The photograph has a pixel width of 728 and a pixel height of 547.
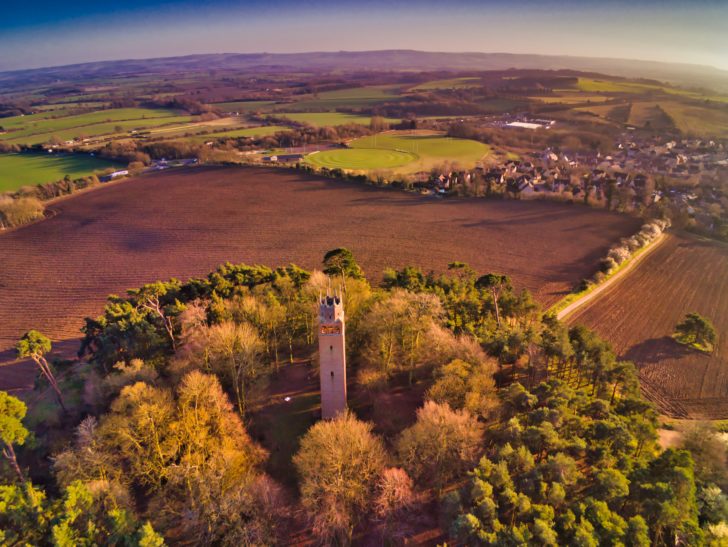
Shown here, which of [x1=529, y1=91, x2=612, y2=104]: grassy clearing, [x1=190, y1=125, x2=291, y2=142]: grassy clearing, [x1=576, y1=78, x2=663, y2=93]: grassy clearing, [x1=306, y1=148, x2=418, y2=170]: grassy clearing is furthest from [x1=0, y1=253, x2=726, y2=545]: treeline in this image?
[x1=576, y1=78, x2=663, y2=93]: grassy clearing

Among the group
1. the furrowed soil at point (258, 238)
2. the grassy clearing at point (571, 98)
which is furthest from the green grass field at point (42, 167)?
the grassy clearing at point (571, 98)

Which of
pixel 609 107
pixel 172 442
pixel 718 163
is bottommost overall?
pixel 172 442

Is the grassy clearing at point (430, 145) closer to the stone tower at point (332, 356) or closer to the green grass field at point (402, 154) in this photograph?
the green grass field at point (402, 154)

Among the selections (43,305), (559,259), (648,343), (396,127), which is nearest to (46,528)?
(43,305)

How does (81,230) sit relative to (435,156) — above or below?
below

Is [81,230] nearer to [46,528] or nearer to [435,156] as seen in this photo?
[46,528]
